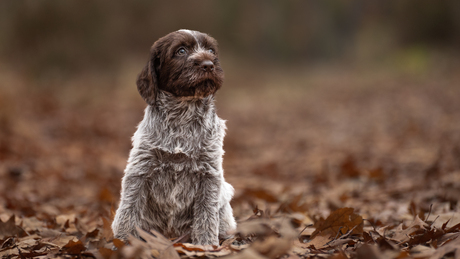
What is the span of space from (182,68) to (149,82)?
0.40 m

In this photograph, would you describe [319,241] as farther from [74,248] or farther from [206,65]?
[74,248]

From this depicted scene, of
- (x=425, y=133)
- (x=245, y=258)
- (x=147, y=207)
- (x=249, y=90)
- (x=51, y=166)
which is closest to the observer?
(x=245, y=258)

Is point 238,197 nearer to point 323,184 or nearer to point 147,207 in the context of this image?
point 323,184

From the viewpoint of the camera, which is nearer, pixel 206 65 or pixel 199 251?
pixel 199 251

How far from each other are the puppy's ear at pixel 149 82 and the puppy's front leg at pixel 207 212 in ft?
3.02

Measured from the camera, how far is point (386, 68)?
2822cm

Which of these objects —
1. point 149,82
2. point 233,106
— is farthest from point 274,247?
point 233,106

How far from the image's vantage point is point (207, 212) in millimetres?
4000

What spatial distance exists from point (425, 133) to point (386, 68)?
61.9ft

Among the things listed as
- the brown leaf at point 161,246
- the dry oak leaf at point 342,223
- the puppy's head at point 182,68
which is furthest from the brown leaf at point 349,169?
the brown leaf at point 161,246

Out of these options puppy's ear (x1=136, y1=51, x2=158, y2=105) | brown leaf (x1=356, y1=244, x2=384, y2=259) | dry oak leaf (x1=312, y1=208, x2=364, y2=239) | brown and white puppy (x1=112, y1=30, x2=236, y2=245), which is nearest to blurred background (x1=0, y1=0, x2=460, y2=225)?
brown and white puppy (x1=112, y1=30, x2=236, y2=245)

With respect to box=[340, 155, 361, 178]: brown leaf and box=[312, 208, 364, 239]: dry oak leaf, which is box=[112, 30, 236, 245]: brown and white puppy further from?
box=[340, 155, 361, 178]: brown leaf

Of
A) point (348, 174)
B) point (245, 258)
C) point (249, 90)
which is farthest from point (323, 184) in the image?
point (249, 90)

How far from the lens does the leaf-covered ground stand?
3.57 m
